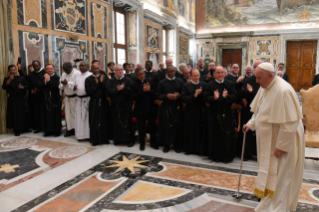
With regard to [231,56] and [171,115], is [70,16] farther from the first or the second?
[231,56]

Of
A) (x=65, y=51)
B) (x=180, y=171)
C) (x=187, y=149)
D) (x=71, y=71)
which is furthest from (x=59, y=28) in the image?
(x=180, y=171)

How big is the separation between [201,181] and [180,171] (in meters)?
0.47

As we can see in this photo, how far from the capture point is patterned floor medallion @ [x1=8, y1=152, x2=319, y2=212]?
10.1 ft

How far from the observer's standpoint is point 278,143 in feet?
8.30

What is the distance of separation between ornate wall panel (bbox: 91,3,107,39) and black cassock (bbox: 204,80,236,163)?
5.31 m

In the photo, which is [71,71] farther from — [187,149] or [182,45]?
[182,45]

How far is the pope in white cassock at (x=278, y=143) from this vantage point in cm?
249

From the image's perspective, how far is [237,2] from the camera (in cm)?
1645

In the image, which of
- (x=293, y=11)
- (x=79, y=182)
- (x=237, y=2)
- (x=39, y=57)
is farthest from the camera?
(x=237, y=2)

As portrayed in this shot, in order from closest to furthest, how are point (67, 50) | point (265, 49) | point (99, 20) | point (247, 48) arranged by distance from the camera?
point (67, 50) → point (99, 20) → point (265, 49) → point (247, 48)

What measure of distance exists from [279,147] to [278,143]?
0.13 ft

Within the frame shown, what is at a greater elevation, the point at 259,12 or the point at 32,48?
the point at 259,12

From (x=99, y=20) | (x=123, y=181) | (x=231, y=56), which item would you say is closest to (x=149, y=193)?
(x=123, y=181)

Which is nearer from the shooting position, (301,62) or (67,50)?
(67,50)
